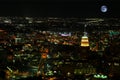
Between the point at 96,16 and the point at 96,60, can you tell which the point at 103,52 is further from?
the point at 96,16

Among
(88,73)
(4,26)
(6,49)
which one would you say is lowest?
(88,73)

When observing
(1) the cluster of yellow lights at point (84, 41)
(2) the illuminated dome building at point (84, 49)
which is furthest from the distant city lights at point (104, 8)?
(2) the illuminated dome building at point (84, 49)

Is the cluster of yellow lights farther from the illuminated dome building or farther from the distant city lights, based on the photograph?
the distant city lights

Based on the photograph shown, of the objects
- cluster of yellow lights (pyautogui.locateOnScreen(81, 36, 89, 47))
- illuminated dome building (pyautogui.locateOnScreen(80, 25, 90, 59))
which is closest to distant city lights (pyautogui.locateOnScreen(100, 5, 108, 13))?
cluster of yellow lights (pyautogui.locateOnScreen(81, 36, 89, 47))

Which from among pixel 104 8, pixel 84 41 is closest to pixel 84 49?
pixel 84 41

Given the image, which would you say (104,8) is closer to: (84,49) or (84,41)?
(84,41)

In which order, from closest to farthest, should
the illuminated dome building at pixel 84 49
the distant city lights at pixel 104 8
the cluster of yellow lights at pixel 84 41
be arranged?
1. the distant city lights at pixel 104 8
2. the cluster of yellow lights at pixel 84 41
3. the illuminated dome building at pixel 84 49

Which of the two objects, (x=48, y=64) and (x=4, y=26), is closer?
(x=4, y=26)

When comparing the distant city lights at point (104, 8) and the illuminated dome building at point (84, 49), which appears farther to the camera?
the illuminated dome building at point (84, 49)

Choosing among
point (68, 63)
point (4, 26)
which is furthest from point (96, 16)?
point (68, 63)

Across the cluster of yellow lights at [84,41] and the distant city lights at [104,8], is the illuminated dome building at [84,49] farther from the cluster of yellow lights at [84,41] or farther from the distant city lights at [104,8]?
the distant city lights at [104,8]

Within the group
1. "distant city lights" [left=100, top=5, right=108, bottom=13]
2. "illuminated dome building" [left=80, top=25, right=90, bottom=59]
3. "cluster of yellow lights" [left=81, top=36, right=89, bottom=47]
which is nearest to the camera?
"distant city lights" [left=100, top=5, right=108, bottom=13]
